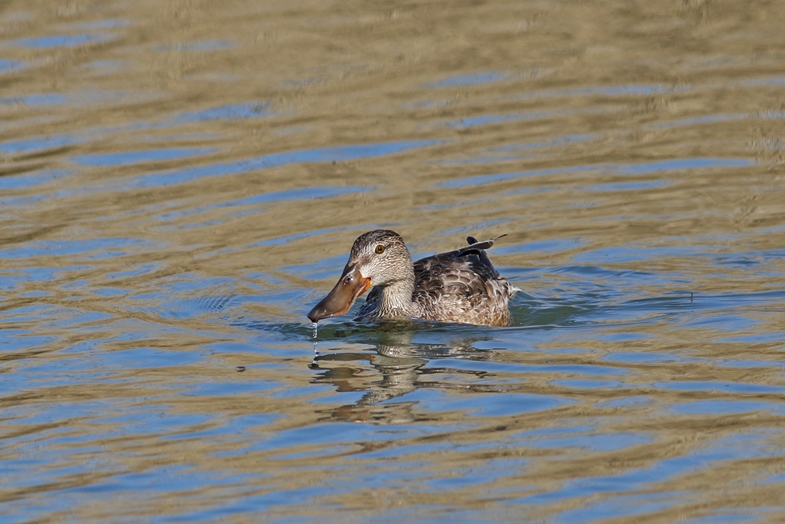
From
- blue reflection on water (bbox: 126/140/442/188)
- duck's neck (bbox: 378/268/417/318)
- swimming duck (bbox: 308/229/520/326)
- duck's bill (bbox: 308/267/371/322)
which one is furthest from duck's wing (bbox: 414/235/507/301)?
blue reflection on water (bbox: 126/140/442/188)

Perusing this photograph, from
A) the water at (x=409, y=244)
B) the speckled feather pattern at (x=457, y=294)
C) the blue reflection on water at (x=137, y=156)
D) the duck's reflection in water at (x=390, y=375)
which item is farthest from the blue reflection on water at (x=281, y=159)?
the duck's reflection in water at (x=390, y=375)

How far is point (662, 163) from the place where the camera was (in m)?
14.6

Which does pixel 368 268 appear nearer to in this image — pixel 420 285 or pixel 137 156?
pixel 420 285

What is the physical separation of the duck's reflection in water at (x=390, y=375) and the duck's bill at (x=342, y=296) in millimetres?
308

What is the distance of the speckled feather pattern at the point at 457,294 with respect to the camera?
37.5ft

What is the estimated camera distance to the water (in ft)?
25.4

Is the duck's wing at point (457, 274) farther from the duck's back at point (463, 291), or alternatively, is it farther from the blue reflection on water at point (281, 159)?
the blue reflection on water at point (281, 159)

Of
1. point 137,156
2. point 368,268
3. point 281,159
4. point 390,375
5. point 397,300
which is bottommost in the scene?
point 390,375

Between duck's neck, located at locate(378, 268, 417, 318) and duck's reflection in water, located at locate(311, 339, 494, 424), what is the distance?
629mm

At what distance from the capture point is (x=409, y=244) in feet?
Answer: 43.8

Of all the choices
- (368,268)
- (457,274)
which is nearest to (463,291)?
(457,274)

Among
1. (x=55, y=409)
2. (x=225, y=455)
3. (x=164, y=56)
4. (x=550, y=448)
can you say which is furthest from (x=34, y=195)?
(x=550, y=448)

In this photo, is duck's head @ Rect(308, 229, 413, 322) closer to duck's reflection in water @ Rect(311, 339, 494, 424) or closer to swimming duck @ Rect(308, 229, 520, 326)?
swimming duck @ Rect(308, 229, 520, 326)

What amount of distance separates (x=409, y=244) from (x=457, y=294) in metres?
1.86
